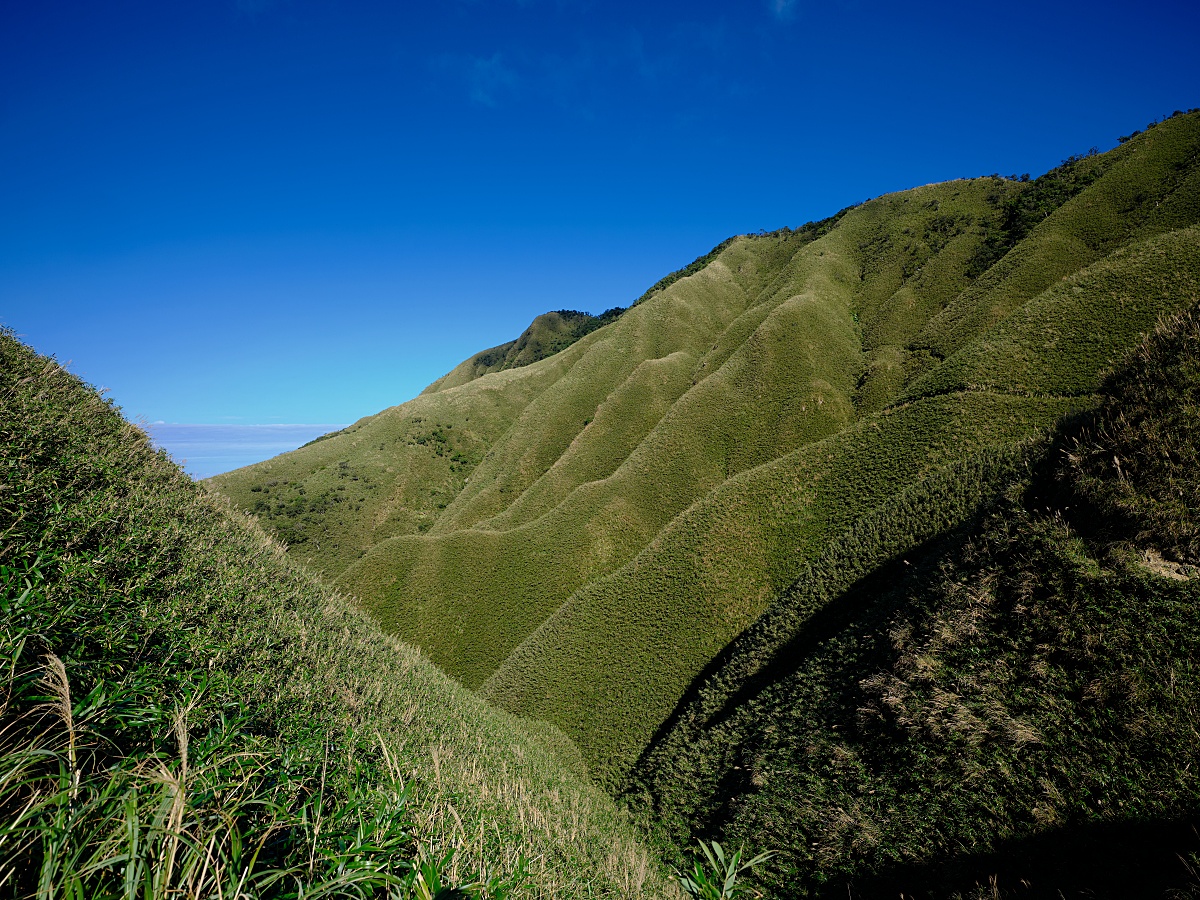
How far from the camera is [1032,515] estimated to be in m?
15.6

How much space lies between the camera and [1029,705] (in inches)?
505

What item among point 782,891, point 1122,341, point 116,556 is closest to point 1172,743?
point 782,891

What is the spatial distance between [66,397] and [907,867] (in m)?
26.7

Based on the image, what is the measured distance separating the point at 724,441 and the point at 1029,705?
2240 inches

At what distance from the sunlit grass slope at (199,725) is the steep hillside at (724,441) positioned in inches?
909

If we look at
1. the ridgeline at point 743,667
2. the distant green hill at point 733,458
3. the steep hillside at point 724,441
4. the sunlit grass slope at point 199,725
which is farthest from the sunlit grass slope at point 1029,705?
the steep hillside at point 724,441

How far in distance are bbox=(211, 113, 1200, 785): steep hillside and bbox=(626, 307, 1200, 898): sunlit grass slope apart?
889 cm

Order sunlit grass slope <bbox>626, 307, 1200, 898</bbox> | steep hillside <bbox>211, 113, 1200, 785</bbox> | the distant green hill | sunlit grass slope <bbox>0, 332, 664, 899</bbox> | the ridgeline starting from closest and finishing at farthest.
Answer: sunlit grass slope <bbox>0, 332, 664, 899</bbox> < the ridgeline < sunlit grass slope <bbox>626, 307, 1200, 898</bbox> < the distant green hill < steep hillside <bbox>211, 113, 1200, 785</bbox>

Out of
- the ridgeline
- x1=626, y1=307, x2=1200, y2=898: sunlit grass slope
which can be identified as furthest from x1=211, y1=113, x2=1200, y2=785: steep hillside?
x1=626, y1=307, x2=1200, y2=898: sunlit grass slope

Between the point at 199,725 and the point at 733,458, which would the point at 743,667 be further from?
the point at 733,458

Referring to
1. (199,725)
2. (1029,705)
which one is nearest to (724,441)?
(1029,705)

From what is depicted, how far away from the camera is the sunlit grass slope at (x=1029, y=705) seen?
1050 cm

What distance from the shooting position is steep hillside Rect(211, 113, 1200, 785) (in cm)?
3659

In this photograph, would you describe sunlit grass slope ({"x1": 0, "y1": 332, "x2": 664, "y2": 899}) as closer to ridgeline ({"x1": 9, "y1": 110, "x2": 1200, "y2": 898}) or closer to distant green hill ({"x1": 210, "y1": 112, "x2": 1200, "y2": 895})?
ridgeline ({"x1": 9, "y1": 110, "x2": 1200, "y2": 898})
